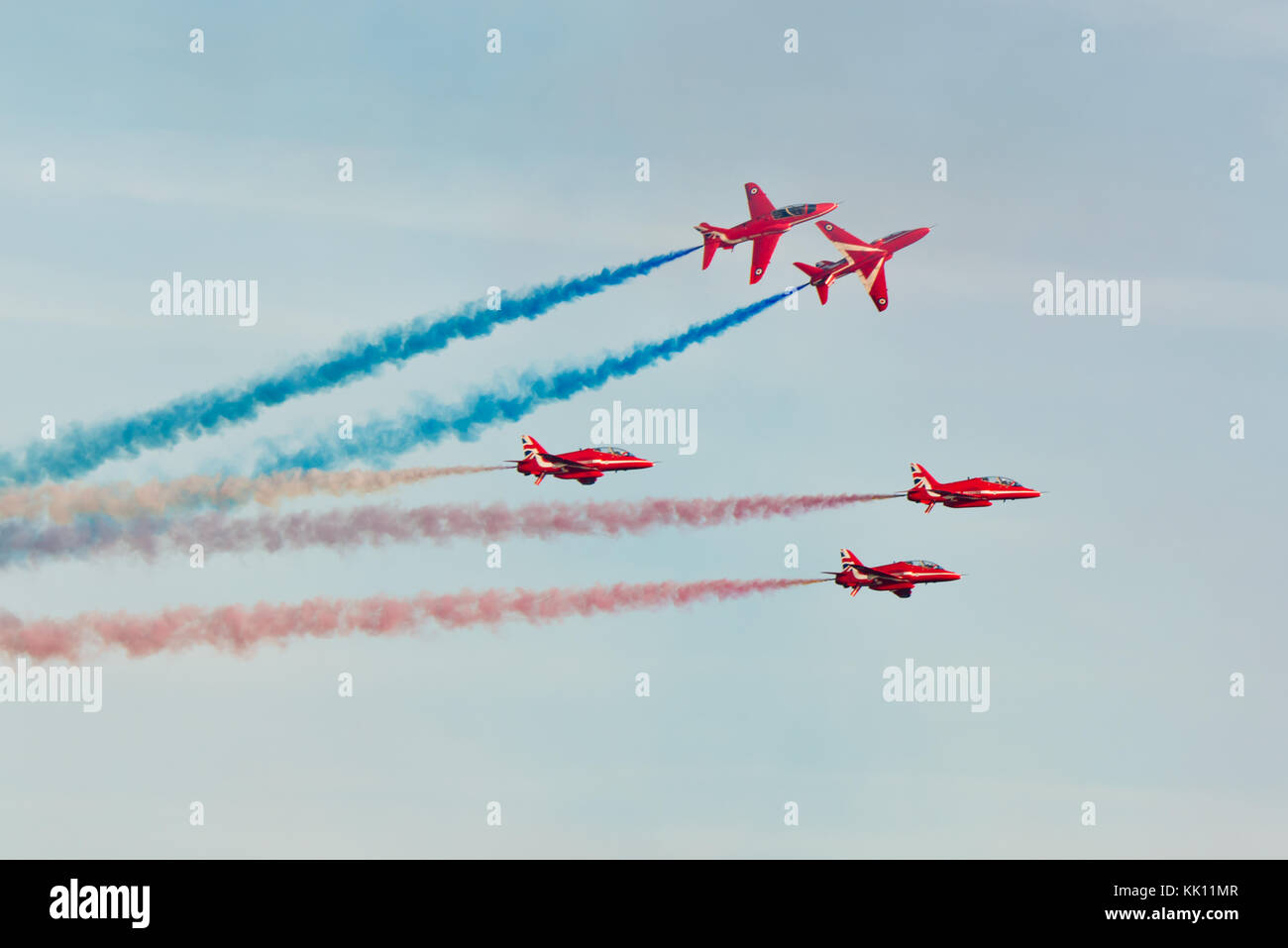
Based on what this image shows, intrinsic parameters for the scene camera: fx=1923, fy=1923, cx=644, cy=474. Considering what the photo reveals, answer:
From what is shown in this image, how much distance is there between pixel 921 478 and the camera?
99625 mm

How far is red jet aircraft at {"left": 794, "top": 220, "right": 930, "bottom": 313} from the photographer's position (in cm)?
10288

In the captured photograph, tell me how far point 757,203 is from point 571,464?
20804 millimetres

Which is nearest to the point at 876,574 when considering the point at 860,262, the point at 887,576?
the point at 887,576

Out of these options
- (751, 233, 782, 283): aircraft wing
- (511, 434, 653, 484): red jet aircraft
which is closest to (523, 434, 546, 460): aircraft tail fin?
(511, 434, 653, 484): red jet aircraft

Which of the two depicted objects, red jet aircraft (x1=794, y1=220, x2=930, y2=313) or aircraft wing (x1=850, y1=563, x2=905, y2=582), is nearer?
aircraft wing (x1=850, y1=563, x2=905, y2=582)

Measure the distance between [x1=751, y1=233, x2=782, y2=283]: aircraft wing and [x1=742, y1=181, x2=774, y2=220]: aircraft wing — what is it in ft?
4.23

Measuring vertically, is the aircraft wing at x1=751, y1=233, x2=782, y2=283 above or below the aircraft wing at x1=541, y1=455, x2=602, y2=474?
above

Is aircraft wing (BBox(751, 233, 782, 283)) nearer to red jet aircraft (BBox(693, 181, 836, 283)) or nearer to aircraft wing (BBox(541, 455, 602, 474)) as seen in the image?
red jet aircraft (BBox(693, 181, 836, 283))

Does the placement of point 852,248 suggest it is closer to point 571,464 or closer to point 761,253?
point 761,253

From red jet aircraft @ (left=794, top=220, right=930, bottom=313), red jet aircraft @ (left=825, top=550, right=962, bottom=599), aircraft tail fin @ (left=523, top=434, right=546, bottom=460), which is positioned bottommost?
red jet aircraft @ (left=825, top=550, right=962, bottom=599)
